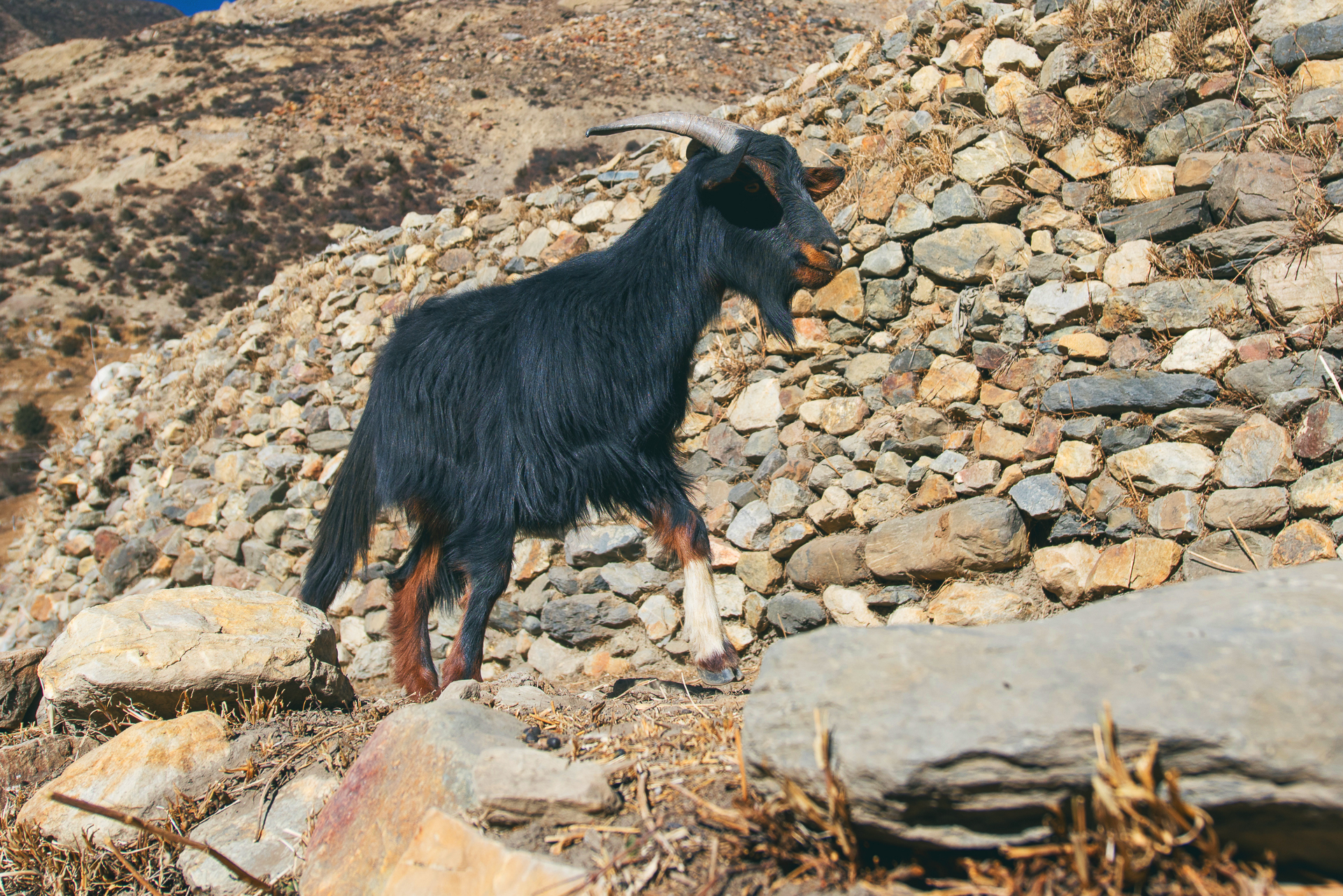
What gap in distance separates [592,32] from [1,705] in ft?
101

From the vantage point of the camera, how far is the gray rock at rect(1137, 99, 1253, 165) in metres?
4.48

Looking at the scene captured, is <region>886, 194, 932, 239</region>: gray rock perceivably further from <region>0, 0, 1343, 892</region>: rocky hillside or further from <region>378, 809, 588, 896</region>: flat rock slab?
<region>378, 809, 588, 896</region>: flat rock slab

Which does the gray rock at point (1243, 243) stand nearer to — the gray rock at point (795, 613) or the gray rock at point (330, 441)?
the gray rock at point (795, 613)

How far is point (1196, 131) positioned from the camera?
458 centimetres

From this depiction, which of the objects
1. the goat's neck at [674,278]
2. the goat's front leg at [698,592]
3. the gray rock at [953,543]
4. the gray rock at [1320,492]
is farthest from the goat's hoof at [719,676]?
the gray rock at [1320,492]

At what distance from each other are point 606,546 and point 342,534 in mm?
1662

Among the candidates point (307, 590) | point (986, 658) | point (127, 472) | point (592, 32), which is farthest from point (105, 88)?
point (986, 658)

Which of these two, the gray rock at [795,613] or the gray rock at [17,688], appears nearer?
the gray rock at [17,688]

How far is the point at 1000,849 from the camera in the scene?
153 centimetres

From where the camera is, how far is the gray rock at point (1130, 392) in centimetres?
400

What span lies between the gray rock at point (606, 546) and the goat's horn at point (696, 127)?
211 cm

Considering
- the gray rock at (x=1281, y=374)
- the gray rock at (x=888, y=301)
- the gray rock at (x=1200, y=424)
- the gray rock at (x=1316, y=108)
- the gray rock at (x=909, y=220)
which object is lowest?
the gray rock at (x=1200, y=424)

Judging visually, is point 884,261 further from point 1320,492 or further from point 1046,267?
point 1320,492

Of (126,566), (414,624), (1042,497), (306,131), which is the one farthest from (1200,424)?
(306,131)
